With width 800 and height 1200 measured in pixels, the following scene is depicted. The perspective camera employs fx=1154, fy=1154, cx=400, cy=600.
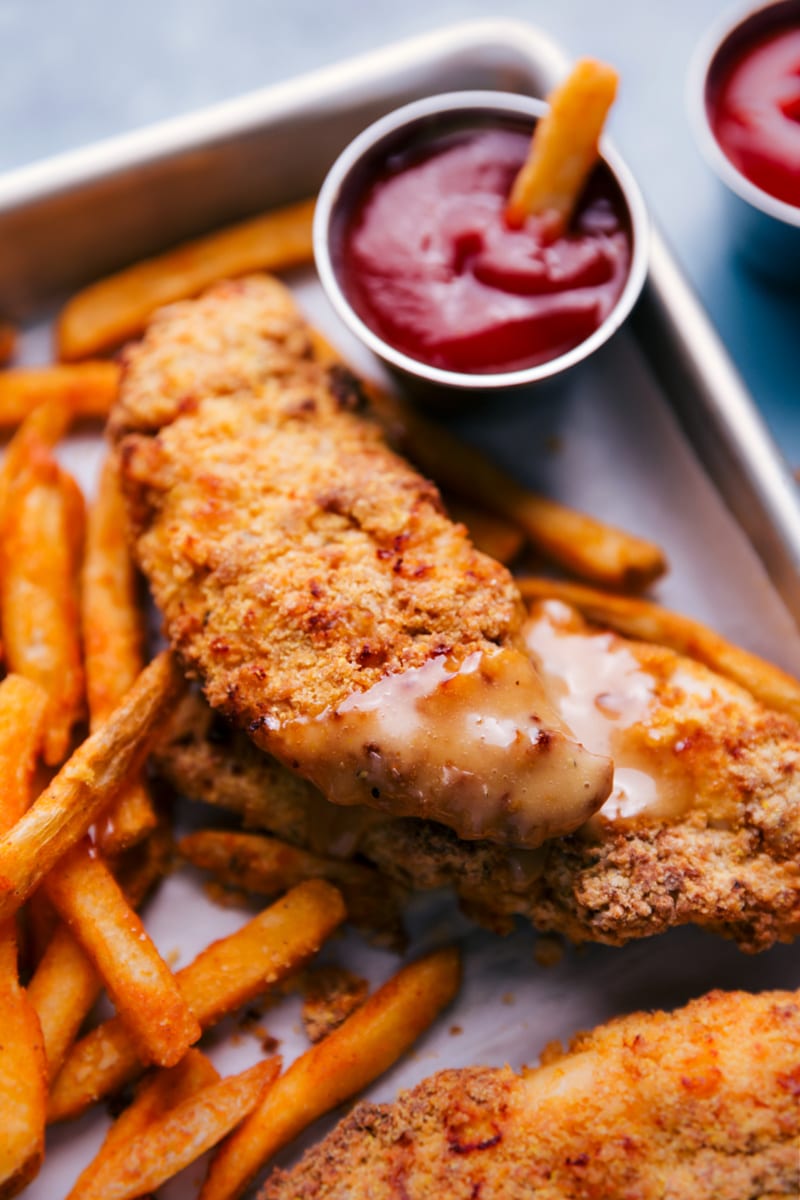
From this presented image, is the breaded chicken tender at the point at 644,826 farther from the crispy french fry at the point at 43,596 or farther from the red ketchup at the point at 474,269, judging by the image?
the red ketchup at the point at 474,269

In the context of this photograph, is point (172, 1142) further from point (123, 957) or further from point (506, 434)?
point (506, 434)

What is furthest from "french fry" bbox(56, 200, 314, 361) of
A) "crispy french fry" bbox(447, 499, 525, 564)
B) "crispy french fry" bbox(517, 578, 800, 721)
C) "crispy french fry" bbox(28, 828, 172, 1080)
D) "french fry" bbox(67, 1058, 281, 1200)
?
"french fry" bbox(67, 1058, 281, 1200)

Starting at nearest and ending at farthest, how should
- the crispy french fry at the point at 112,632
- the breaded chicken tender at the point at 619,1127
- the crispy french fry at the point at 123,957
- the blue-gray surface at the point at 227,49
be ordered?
the breaded chicken tender at the point at 619,1127
the crispy french fry at the point at 123,957
the crispy french fry at the point at 112,632
the blue-gray surface at the point at 227,49

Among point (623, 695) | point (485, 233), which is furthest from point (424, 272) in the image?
point (623, 695)

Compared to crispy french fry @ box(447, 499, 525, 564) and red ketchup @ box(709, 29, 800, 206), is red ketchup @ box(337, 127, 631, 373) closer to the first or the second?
red ketchup @ box(709, 29, 800, 206)

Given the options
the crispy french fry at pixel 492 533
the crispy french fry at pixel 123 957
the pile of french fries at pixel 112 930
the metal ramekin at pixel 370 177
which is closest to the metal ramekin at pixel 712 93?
the metal ramekin at pixel 370 177

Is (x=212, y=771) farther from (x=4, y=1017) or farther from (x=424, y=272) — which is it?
(x=424, y=272)

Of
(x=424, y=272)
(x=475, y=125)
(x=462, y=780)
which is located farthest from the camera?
(x=475, y=125)
